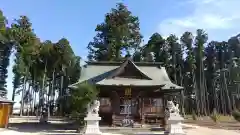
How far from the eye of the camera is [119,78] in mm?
20297

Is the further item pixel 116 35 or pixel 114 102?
pixel 116 35

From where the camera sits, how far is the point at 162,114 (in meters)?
19.8

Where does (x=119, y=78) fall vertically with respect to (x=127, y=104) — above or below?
above

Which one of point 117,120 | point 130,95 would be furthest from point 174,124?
point 117,120

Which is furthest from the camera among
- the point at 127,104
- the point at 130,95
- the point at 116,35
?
the point at 116,35

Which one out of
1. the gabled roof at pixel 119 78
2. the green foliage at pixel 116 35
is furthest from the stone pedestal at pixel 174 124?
the green foliage at pixel 116 35

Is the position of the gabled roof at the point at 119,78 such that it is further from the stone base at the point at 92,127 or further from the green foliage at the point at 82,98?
the stone base at the point at 92,127

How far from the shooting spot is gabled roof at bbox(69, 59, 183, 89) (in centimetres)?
1941

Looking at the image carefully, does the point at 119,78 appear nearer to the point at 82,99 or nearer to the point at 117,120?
the point at 117,120

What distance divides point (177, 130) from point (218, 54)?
37971mm

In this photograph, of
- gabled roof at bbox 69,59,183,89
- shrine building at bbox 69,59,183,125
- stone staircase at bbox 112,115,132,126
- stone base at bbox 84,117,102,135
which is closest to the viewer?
stone base at bbox 84,117,102,135

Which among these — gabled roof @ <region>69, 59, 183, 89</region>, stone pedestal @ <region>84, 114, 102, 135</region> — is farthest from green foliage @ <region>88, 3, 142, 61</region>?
stone pedestal @ <region>84, 114, 102, 135</region>

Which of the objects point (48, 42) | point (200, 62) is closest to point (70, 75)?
point (48, 42)

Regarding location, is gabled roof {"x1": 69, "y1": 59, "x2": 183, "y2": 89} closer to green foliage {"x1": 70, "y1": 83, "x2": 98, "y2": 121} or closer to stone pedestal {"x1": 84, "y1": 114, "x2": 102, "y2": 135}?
green foliage {"x1": 70, "y1": 83, "x2": 98, "y2": 121}
